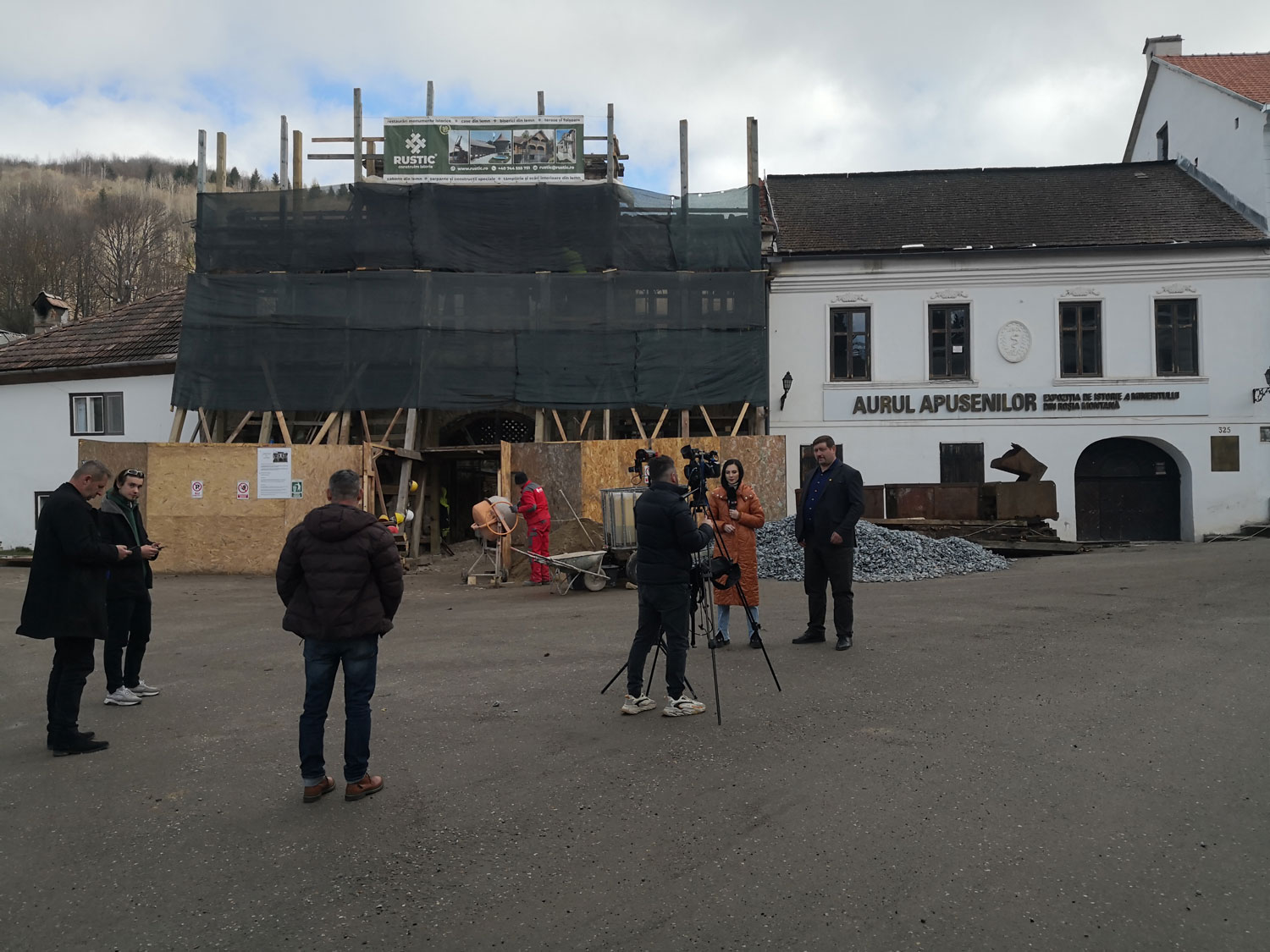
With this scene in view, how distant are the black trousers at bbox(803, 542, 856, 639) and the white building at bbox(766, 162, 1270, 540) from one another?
14.0 metres

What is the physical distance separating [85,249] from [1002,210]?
5713 centimetres

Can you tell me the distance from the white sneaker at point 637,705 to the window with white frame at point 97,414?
21.8 m

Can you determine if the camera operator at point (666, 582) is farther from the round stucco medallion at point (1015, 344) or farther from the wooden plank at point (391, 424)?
the round stucco medallion at point (1015, 344)

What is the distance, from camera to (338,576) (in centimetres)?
507

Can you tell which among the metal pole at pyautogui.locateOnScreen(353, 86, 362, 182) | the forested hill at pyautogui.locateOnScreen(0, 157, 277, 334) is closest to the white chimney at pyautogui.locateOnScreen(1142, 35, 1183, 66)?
the metal pole at pyautogui.locateOnScreen(353, 86, 362, 182)

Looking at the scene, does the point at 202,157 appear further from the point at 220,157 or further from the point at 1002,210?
the point at 1002,210

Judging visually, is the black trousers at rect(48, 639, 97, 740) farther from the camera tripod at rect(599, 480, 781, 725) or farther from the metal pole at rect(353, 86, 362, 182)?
the metal pole at rect(353, 86, 362, 182)

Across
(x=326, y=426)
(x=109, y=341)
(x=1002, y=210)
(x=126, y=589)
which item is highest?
(x=1002, y=210)

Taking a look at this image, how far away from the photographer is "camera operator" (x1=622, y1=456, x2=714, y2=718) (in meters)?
6.53

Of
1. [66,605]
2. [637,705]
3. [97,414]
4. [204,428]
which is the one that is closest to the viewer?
[66,605]

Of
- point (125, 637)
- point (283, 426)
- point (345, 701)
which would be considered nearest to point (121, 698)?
point (125, 637)

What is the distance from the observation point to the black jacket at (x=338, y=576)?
5066 mm

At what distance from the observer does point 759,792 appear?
5.03 m

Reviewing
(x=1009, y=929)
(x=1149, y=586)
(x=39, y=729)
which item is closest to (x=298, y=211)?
(x=39, y=729)
